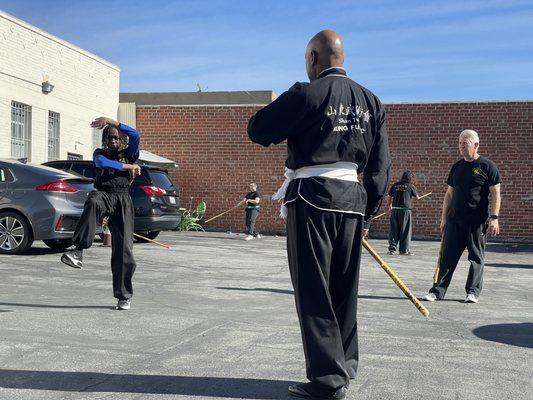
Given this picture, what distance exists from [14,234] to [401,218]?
810 centimetres

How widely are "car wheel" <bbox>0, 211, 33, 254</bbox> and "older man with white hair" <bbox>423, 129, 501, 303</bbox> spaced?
6.30 metres

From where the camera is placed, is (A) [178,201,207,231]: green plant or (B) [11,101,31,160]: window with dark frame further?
(A) [178,201,207,231]: green plant

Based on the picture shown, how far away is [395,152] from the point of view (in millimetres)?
21734

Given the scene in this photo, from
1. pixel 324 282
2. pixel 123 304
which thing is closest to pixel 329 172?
pixel 324 282

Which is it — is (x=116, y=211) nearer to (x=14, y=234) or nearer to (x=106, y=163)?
(x=106, y=163)

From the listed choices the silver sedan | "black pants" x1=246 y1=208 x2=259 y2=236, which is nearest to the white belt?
the silver sedan

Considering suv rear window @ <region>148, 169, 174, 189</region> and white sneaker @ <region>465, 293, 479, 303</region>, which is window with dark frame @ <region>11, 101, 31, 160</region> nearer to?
suv rear window @ <region>148, 169, 174, 189</region>

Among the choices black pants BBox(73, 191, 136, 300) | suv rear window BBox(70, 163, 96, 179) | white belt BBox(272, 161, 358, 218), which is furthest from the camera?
suv rear window BBox(70, 163, 96, 179)

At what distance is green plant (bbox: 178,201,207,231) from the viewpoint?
71.3ft

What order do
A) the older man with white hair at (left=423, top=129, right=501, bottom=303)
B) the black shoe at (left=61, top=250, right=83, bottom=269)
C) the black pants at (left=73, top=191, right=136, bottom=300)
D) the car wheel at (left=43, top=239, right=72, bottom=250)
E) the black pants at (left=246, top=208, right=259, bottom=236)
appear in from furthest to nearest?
1. the black pants at (left=246, top=208, right=259, bottom=236)
2. the car wheel at (left=43, top=239, right=72, bottom=250)
3. the older man with white hair at (left=423, top=129, right=501, bottom=303)
4. the black shoe at (left=61, top=250, right=83, bottom=269)
5. the black pants at (left=73, top=191, right=136, bottom=300)

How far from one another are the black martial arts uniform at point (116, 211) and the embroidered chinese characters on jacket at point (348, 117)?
335 cm

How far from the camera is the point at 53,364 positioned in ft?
16.1

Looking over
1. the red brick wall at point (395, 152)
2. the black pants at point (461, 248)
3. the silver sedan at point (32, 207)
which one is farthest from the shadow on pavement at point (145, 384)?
the red brick wall at point (395, 152)

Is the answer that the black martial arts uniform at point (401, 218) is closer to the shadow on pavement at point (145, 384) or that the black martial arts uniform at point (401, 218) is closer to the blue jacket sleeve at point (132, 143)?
the blue jacket sleeve at point (132, 143)
